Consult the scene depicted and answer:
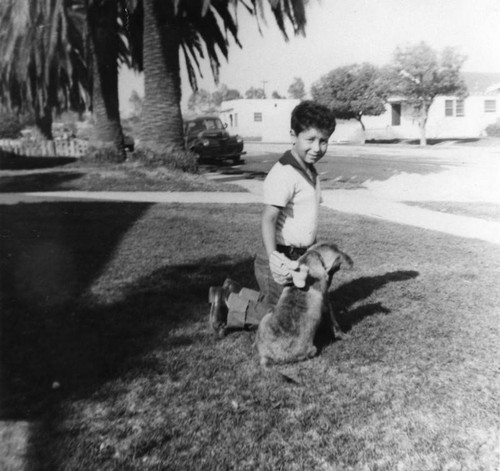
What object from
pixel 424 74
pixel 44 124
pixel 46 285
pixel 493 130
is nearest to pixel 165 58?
pixel 46 285

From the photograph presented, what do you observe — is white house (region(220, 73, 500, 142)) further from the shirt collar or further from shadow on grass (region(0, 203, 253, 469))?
the shirt collar

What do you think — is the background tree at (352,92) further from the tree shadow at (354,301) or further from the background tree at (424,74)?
the tree shadow at (354,301)

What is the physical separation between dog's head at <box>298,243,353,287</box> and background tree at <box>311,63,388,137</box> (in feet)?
122

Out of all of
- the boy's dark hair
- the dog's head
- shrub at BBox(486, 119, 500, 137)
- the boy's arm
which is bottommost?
shrub at BBox(486, 119, 500, 137)

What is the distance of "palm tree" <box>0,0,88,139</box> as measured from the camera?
1165cm

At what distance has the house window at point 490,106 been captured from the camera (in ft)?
128

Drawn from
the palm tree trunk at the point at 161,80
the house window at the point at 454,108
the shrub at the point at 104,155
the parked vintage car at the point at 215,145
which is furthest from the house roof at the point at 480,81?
the palm tree trunk at the point at 161,80

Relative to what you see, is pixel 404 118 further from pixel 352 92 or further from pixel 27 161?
pixel 27 161

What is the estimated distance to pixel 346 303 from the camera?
4504 millimetres

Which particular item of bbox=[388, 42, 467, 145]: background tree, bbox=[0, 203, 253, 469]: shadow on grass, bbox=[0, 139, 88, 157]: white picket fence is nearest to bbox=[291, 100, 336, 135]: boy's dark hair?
bbox=[0, 203, 253, 469]: shadow on grass

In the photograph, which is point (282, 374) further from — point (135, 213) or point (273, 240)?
point (135, 213)

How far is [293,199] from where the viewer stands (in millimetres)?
3416

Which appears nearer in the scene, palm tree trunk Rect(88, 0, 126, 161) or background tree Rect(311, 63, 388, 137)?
palm tree trunk Rect(88, 0, 126, 161)

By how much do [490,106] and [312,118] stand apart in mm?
40804
